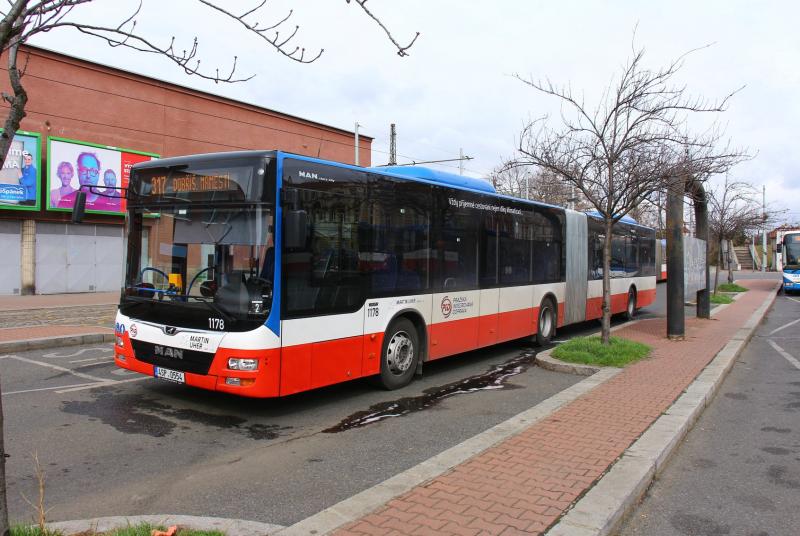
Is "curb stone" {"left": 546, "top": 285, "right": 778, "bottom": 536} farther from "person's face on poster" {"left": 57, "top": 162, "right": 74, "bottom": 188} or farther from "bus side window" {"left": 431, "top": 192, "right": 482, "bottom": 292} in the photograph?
"person's face on poster" {"left": 57, "top": 162, "right": 74, "bottom": 188}

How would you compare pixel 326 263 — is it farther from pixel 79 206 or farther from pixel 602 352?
pixel 602 352

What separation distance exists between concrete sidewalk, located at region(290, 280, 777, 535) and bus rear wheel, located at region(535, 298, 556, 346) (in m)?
3.78

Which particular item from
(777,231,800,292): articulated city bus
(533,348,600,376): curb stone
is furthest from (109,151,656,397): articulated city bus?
(777,231,800,292): articulated city bus

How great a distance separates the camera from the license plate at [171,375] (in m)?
6.26

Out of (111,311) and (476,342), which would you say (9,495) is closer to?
(476,342)

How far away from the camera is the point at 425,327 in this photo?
8.25m

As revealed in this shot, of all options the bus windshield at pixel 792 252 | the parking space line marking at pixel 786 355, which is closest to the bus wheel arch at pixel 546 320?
the parking space line marking at pixel 786 355

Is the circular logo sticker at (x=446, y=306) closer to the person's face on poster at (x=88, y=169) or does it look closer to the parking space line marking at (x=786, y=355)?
the parking space line marking at (x=786, y=355)

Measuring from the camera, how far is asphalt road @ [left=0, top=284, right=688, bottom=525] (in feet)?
14.0

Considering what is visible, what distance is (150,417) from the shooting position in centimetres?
632

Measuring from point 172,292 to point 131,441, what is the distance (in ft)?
5.38

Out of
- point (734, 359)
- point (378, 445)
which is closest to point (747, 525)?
point (378, 445)

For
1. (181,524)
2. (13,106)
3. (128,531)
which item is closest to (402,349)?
(181,524)

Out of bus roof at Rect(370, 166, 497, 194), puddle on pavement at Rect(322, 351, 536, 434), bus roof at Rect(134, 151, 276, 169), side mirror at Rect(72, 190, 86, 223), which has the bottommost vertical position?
puddle on pavement at Rect(322, 351, 536, 434)
